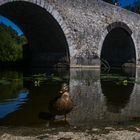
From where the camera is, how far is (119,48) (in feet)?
107

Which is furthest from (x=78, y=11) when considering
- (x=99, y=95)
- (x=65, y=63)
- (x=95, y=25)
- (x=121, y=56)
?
(x=99, y=95)

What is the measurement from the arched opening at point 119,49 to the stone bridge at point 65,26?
69.9 inches

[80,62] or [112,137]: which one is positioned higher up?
[80,62]

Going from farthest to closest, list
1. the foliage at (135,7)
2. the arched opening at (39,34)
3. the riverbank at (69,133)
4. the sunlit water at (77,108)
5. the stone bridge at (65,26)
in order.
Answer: the foliage at (135,7)
the stone bridge at (65,26)
the arched opening at (39,34)
the sunlit water at (77,108)
the riverbank at (69,133)

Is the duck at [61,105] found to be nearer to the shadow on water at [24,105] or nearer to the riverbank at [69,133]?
the shadow on water at [24,105]

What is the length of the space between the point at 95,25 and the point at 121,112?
17.6 metres

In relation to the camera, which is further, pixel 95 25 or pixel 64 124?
pixel 95 25

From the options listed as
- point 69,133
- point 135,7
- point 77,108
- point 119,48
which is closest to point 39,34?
point 119,48

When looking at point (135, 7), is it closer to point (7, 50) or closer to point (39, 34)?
point (7, 50)

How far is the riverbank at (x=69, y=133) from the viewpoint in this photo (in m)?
5.05

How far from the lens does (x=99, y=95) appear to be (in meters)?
10.3

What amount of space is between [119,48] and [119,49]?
94 millimetres

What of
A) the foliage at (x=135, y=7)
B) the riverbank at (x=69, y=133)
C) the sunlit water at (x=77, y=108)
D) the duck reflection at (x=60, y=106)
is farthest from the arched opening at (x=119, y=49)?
the foliage at (x=135, y=7)

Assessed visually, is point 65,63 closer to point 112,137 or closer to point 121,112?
point 121,112
